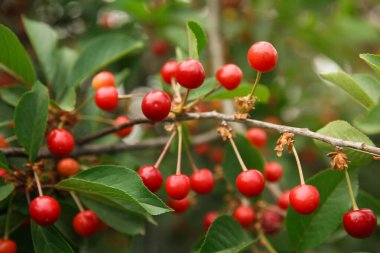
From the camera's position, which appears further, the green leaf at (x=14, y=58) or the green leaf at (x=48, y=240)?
the green leaf at (x=14, y=58)

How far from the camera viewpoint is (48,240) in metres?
1.66

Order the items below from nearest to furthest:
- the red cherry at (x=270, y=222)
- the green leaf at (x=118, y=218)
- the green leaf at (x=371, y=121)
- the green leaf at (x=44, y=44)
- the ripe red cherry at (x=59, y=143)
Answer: the green leaf at (x=371, y=121) → the ripe red cherry at (x=59, y=143) → the green leaf at (x=118, y=218) → the red cherry at (x=270, y=222) → the green leaf at (x=44, y=44)

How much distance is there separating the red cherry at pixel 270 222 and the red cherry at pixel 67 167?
2.99ft

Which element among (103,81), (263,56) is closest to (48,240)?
(103,81)

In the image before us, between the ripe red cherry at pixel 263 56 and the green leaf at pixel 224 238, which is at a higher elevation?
the ripe red cherry at pixel 263 56

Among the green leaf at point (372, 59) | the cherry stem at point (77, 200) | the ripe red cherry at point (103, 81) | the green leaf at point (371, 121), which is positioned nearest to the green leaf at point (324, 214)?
the green leaf at point (371, 121)

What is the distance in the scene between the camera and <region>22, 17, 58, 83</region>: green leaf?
2.24m

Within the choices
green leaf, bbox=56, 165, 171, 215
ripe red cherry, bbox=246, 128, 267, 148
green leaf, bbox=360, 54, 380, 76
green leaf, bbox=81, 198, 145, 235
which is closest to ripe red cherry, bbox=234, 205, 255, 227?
ripe red cherry, bbox=246, 128, 267, 148

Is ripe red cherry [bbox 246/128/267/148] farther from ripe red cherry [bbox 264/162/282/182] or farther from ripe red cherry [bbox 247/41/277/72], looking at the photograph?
ripe red cherry [bbox 247/41/277/72]

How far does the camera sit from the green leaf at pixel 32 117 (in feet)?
5.44

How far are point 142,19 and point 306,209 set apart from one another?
6.78ft

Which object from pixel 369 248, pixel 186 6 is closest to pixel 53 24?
pixel 186 6

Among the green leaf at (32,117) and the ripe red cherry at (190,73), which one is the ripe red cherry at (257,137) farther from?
the green leaf at (32,117)

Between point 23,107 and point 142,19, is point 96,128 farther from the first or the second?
point 142,19
